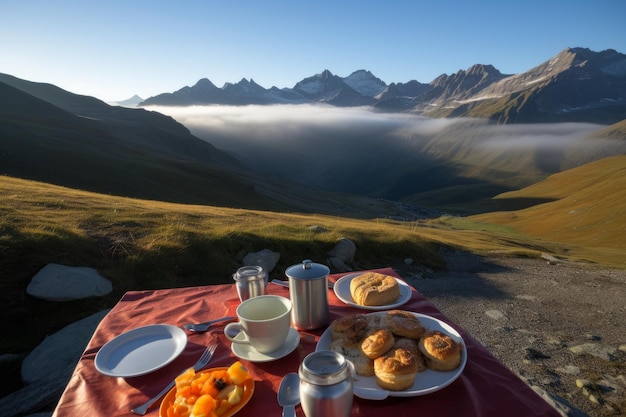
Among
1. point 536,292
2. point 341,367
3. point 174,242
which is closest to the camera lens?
point 341,367

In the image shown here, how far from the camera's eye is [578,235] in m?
49.5

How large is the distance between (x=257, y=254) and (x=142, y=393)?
7.73 meters

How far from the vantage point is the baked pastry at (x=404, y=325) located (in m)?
2.84

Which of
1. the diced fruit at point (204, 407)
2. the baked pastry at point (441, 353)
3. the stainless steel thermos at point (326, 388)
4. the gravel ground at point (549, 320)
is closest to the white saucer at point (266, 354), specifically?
the diced fruit at point (204, 407)

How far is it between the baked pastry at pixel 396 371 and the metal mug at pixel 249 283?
1.72 meters

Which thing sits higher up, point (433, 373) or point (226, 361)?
point (433, 373)

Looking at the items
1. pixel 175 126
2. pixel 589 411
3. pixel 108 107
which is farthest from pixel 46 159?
pixel 108 107

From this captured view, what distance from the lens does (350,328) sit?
290 cm

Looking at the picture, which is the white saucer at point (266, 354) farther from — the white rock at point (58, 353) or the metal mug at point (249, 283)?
the white rock at point (58, 353)

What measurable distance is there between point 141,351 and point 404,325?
2460mm

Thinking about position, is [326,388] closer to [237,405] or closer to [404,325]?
[237,405]

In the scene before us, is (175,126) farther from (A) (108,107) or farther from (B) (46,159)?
(B) (46,159)

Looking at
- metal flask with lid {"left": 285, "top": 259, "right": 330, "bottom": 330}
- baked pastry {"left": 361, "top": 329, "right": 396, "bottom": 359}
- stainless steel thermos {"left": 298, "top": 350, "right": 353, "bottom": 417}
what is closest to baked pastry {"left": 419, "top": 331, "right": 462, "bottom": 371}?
baked pastry {"left": 361, "top": 329, "right": 396, "bottom": 359}

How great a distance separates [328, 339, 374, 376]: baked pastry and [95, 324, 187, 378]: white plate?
57.0 inches
